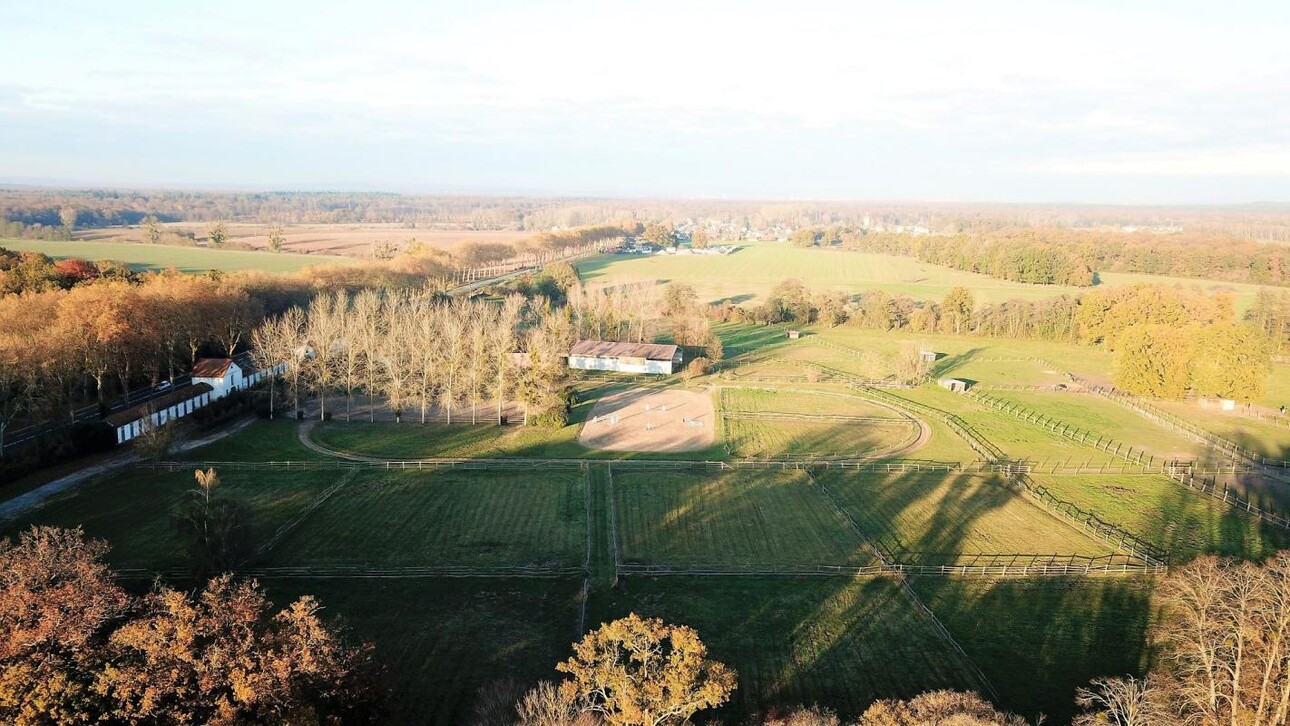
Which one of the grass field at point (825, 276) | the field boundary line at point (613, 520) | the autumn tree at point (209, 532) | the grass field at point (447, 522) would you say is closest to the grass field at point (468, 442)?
the field boundary line at point (613, 520)

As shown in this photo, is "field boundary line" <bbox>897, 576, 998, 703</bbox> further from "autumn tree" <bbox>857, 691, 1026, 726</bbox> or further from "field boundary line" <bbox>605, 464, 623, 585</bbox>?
"field boundary line" <bbox>605, 464, 623, 585</bbox>

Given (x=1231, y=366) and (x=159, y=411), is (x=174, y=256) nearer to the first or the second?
(x=159, y=411)

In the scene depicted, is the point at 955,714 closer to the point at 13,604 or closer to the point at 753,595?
the point at 753,595

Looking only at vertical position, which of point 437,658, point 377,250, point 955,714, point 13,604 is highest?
point 377,250

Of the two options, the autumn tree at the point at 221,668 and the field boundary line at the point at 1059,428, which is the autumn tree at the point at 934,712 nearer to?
the autumn tree at the point at 221,668

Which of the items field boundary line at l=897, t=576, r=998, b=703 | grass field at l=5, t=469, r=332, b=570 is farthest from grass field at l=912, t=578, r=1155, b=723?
grass field at l=5, t=469, r=332, b=570

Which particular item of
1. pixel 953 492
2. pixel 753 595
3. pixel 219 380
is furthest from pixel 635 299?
pixel 753 595
